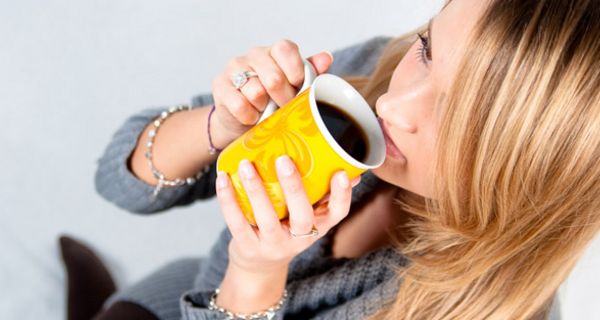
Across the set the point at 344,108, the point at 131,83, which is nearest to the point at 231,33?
the point at 131,83

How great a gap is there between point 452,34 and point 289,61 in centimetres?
18

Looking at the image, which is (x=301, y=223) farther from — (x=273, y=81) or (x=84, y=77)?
(x=84, y=77)

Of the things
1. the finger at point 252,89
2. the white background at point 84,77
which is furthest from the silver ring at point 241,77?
the white background at point 84,77

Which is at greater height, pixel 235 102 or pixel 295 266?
pixel 235 102

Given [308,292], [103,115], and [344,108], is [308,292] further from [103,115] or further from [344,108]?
[103,115]

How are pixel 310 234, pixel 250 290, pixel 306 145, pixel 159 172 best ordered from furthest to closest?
pixel 159 172 → pixel 250 290 → pixel 310 234 → pixel 306 145

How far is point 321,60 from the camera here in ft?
2.41

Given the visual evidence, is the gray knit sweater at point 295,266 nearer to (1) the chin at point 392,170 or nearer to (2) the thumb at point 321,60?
(1) the chin at point 392,170

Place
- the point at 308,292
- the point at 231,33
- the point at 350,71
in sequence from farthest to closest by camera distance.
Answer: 1. the point at 231,33
2. the point at 350,71
3. the point at 308,292

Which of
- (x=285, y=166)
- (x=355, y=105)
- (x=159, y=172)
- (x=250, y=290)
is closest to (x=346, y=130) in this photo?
(x=355, y=105)

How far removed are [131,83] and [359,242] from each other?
0.63 meters

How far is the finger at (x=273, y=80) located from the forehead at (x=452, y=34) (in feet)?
0.54

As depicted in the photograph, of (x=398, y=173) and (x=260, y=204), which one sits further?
(x=398, y=173)

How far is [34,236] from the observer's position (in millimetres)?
1354
